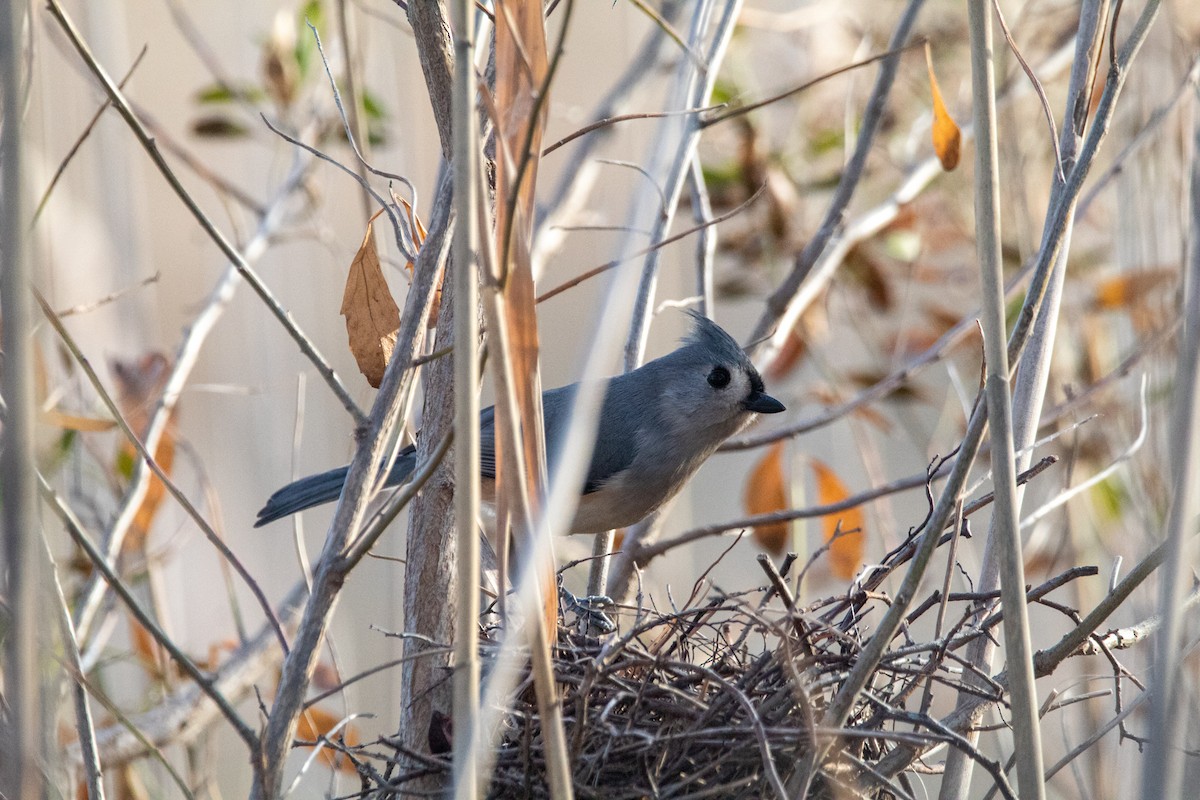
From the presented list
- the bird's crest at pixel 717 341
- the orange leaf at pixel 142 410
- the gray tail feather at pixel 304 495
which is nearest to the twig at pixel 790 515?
the bird's crest at pixel 717 341

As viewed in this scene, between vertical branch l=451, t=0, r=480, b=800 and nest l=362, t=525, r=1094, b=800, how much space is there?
0.90 feet

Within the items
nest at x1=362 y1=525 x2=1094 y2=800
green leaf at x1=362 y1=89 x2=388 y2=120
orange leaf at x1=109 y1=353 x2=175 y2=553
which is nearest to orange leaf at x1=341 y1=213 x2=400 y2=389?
nest at x1=362 y1=525 x2=1094 y2=800

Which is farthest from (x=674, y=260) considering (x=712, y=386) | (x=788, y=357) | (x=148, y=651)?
(x=148, y=651)

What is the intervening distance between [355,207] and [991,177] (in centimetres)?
284

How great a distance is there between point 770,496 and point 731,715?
1149 millimetres

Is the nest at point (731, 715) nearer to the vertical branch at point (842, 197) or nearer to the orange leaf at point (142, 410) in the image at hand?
the vertical branch at point (842, 197)

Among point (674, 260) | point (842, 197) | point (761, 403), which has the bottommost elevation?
point (761, 403)

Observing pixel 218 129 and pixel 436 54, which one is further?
pixel 218 129

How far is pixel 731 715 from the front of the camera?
1285 millimetres

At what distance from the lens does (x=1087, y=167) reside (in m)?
1.08

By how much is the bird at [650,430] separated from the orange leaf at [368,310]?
45.4 inches

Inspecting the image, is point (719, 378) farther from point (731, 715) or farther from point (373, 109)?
point (731, 715)

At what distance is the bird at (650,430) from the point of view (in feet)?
7.79

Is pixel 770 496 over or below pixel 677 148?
below
